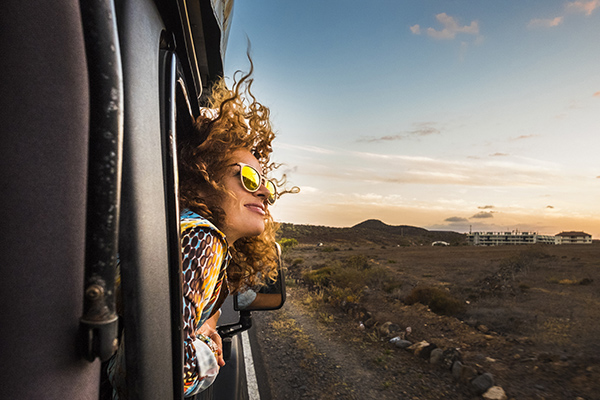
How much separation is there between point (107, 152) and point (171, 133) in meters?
0.33

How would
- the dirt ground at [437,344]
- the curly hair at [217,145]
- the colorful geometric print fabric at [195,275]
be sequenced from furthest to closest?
the dirt ground at [437,344]
the curly hair at [217,145]
the colorful geometric print fabric at [195,275]

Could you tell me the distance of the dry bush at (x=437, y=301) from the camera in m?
8.30

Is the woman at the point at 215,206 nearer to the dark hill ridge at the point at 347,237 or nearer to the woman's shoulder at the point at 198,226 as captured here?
the woman's shoulder at the point at 198,226

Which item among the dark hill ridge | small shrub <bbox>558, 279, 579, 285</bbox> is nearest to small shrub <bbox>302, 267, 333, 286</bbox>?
small shrub <bbox>558, 279, 579, 285</bbox>

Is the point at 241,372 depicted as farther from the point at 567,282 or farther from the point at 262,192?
the point at 567,282

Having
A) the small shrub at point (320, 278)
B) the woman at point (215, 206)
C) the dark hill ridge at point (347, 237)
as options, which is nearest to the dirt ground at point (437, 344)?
the small shrub at point (320, 278)

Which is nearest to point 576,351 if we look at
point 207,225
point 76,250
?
point 207,225

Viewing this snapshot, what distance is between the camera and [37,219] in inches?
19.9

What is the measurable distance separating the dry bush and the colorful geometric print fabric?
8275 millimetres

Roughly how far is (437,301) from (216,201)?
833cm

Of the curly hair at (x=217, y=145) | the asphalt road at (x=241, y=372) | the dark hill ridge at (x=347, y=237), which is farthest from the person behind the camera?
the dark hill ridge at (x=347, y=237)

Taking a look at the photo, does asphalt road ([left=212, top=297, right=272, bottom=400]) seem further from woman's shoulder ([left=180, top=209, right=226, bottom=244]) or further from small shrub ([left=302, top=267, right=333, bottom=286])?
small shrub ([left=302, top=267, right=333, bottom=286])

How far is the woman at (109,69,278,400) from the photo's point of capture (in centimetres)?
107

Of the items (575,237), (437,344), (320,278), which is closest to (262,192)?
(437,344)
